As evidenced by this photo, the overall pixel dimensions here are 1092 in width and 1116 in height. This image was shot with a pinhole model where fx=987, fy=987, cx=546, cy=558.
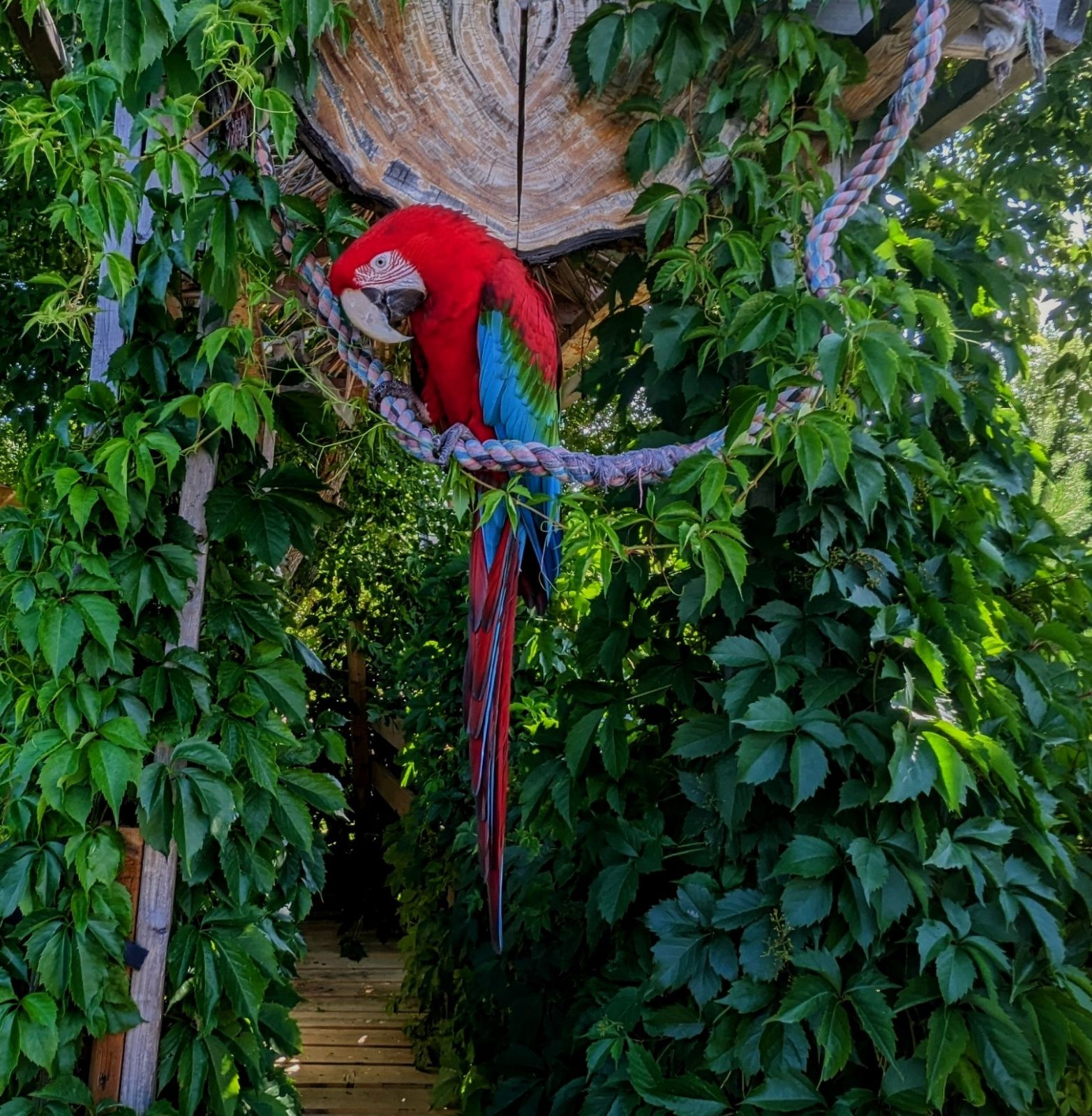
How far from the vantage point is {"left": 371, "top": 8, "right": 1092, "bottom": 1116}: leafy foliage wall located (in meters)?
1.19

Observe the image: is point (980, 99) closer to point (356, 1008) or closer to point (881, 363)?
point (881, 363)

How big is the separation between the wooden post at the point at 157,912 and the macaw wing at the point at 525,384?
16.2 inches

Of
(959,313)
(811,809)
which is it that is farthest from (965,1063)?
(959,313)

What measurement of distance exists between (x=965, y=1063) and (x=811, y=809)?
34cm

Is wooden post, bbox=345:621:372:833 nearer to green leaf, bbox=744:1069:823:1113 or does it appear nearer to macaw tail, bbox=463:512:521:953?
macaw tail, bbox=463:512:521:953

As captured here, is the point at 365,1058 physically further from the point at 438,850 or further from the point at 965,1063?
the point at 965,1063

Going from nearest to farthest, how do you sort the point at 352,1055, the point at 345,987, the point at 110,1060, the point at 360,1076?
the point at 110,1060, the point at 360,1076, the point at 352,1055, the point at 345,987

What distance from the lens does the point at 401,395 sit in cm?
125

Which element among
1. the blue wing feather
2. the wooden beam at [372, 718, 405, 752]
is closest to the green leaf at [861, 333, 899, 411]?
the blue wing feather

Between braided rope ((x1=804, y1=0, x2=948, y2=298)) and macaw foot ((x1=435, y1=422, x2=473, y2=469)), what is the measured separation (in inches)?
17.3

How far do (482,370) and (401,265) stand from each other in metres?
0.17

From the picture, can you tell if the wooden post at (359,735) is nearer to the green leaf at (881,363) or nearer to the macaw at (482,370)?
the macaw at (482,370)

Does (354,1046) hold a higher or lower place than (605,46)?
lower

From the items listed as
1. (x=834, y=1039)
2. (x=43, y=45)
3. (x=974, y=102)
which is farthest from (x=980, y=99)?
(x=43, y=45)
